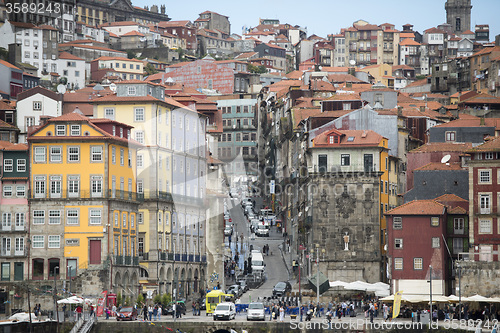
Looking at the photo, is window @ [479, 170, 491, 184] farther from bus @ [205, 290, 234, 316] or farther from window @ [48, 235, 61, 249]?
window @ [48, 235, 61, 249]

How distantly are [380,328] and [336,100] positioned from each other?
5267 cm

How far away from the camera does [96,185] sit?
99688mm

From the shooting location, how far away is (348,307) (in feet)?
307

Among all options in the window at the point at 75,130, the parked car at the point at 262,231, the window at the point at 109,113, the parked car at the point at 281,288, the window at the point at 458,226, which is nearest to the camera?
the window at the point at 458,226

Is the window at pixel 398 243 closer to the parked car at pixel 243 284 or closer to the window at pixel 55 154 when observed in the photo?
the parked car at pixel 243 284

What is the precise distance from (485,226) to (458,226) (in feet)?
15.7

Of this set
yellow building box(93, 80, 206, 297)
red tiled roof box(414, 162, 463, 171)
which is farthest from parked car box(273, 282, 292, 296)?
red tiled roof box(414, 162, 463, 171)

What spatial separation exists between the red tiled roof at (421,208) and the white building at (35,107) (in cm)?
4877

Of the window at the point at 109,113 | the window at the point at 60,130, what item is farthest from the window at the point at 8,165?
the window at the point at 109,113

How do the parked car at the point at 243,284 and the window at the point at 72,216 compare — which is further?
the parked car at the point at 243,284

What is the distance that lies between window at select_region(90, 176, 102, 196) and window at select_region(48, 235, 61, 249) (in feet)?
16.4

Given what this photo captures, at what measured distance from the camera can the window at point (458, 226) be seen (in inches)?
3915

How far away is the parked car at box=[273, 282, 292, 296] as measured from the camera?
105 meters

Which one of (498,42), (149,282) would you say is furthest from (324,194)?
(498,42)
